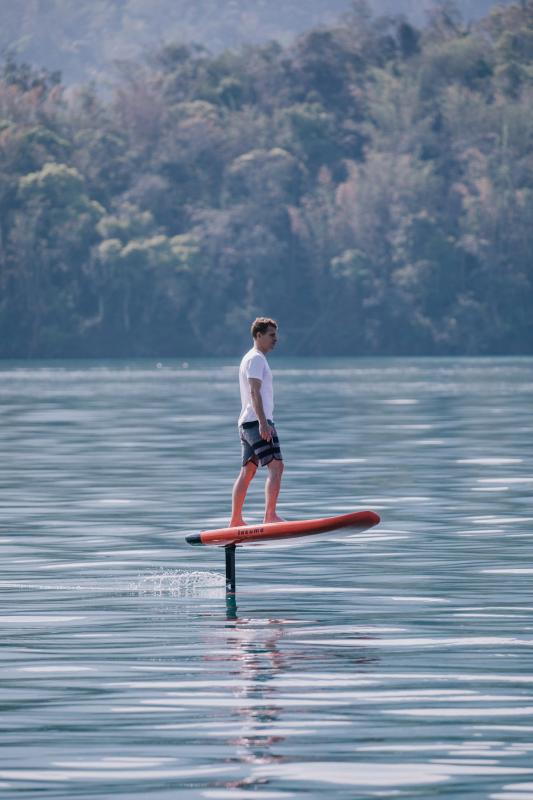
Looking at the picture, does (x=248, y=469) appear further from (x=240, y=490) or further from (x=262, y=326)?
(x=262, y=326)

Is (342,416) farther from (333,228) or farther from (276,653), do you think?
(333,228)

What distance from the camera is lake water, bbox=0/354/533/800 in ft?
31.7

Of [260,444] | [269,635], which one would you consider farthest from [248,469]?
[269,635]

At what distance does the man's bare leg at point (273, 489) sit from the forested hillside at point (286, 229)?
112 meters

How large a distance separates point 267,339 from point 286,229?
119 meters

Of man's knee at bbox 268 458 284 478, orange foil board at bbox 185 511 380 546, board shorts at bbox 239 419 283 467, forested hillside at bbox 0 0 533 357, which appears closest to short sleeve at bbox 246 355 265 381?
board shorts at bbox 239 419 283 467

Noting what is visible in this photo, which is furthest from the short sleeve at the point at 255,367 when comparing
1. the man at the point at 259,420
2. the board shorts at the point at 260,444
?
the board shorts at the point at 260,444

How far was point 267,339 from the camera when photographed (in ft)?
52.4

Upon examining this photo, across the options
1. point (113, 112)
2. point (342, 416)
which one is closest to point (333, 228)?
point (113, 112)

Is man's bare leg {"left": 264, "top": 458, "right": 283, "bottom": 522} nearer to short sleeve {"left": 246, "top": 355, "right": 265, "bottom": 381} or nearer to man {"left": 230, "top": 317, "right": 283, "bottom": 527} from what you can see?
man {"left": 230, "top": 317, "right": 283, "bottom": 527}

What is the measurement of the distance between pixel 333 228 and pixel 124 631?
396ft

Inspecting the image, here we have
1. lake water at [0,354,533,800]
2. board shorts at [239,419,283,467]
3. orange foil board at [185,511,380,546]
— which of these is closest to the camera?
lake water at [0,354,533,800]

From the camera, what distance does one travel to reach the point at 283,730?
1038cm

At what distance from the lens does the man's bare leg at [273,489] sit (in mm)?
16078
